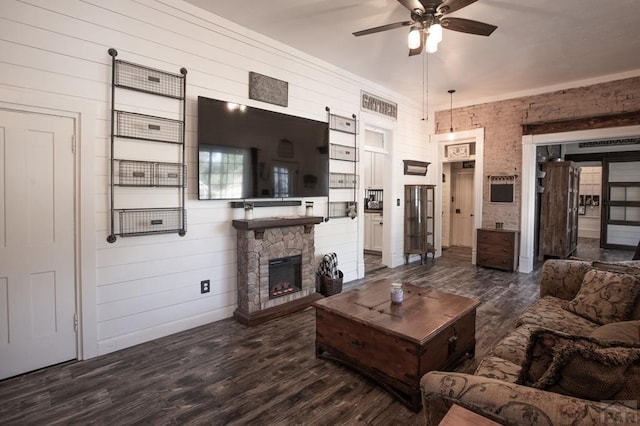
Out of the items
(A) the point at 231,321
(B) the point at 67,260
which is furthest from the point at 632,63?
(B) the point at 67,260

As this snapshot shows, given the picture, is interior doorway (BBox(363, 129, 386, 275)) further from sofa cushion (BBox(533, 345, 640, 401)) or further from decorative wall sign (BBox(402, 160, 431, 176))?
sofa cushion (BBox(533, 345, 640, 401))

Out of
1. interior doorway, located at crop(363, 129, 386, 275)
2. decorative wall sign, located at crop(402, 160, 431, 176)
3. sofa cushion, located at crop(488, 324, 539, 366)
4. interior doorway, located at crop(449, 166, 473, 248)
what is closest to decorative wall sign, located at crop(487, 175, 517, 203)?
decorative wall sign, located at crop(402, 160, 431, 176)

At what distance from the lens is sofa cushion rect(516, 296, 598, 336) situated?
2338 millimetres

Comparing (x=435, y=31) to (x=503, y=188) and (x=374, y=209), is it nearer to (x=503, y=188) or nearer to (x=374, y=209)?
(x=503, y=188)

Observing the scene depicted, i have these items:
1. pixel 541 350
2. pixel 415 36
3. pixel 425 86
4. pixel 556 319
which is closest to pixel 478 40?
pixel 415 36

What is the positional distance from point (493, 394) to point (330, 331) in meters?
1.72

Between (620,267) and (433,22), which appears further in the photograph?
(433,22)

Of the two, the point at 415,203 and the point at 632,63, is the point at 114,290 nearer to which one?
the point at 415,203

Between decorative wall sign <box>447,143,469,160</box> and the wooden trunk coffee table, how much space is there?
4635 millimetres

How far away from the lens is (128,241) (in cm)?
299

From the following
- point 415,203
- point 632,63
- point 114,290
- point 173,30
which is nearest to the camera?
point 114,290

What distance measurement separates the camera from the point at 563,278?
3029 mm

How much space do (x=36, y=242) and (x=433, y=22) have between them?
376 centimetres

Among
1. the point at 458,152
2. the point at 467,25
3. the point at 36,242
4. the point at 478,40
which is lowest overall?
the point at 36,242
